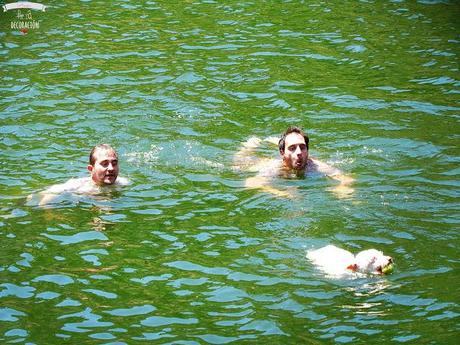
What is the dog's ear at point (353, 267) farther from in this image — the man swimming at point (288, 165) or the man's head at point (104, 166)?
the man's head at point (104, 166)

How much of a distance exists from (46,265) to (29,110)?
6.50 metres

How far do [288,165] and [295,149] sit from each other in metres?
0.45

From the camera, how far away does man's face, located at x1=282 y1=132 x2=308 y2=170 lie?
47.4ft

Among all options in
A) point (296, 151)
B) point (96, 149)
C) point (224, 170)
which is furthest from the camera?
point (224, 170)

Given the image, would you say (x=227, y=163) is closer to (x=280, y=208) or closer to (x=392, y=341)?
(x=280, y=208)

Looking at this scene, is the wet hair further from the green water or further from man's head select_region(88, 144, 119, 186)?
the green water

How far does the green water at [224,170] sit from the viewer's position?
33.2ft

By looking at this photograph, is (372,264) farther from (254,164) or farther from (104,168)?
(104,168)

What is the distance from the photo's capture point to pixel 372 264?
420 inches

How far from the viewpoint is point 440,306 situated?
10.1 metres

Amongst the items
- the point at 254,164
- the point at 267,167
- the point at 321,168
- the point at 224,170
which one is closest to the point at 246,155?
the point at 254,164

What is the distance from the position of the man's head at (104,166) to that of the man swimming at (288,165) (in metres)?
2.10

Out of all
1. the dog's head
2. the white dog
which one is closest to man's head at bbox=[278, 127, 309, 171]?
the white dog

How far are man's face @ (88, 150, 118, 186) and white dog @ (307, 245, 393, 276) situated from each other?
4210 millimetres
